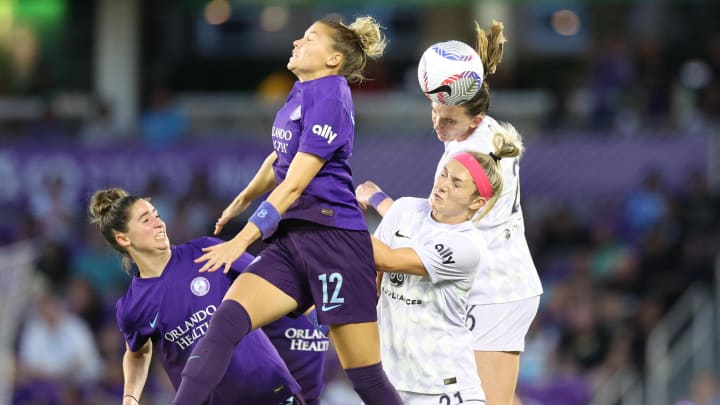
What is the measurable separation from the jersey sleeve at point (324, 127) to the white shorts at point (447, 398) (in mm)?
1050

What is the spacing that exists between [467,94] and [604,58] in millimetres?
10456

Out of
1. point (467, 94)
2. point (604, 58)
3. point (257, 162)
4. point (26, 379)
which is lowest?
point (26, 379)

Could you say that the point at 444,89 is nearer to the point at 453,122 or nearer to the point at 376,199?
the point at 453,122

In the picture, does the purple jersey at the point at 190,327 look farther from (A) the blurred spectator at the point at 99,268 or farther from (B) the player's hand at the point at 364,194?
(A) the blurred spectator at the point at 99,268

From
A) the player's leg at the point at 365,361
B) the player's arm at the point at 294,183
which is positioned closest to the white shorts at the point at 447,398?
the player's leg at the point at 365,361

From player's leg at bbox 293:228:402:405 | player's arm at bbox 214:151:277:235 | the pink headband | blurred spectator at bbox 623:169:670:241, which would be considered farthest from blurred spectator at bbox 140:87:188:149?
player's leg at bbox 293:228:402:405

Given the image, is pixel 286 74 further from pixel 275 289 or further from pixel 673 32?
pixel 275 289

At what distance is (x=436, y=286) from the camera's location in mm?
5797

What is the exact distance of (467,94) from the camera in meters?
6.09

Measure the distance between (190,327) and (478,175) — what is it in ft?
4.57

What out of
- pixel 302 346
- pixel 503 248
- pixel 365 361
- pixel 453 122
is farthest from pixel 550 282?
pixel 365 361

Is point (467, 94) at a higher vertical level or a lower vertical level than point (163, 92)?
higher

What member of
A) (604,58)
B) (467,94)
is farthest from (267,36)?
(467,94)

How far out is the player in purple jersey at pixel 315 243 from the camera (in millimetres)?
5523
